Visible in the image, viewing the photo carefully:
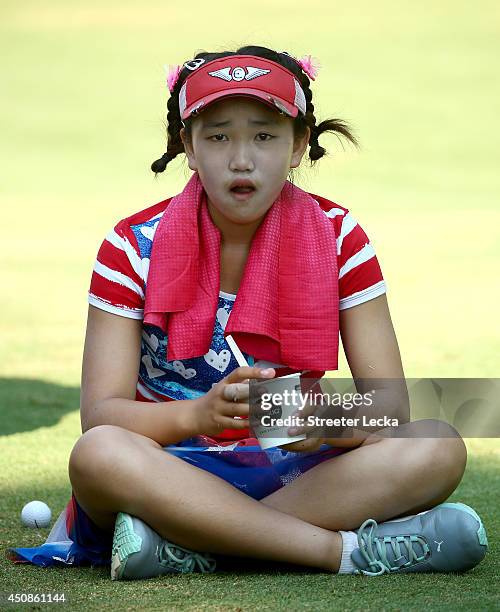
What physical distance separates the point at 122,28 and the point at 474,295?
701 centimetres

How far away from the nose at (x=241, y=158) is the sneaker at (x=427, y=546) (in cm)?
65

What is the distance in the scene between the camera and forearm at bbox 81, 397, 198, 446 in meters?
2.04

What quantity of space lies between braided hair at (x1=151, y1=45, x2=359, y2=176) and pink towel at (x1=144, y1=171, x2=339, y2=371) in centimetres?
17

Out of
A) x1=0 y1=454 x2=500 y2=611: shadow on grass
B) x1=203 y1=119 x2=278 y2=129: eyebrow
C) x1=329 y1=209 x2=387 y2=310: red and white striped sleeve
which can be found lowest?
x1=0 y1=454 x2=500 y2=611: shadow on grass

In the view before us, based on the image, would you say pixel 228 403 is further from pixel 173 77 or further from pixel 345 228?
pixel 173 77

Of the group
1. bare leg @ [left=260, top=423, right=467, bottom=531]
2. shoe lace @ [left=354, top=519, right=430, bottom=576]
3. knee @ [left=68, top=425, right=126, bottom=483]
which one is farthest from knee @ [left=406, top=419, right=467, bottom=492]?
knee @ [left=68, top=425, right=126, bottom=483]

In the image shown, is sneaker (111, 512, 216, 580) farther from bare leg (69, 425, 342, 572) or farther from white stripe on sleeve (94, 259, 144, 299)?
white stripe on sleeve (94, 259, 144, 299)

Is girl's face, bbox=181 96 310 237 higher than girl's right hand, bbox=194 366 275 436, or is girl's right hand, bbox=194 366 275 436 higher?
girl's face, bbox=181 96 310 237

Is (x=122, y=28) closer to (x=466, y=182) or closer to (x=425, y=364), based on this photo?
(x=466, y=182)

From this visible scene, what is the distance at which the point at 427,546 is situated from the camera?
79.1 inches

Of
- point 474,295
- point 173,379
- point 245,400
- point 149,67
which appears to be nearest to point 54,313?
point 474,295

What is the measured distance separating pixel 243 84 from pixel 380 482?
0.74 m

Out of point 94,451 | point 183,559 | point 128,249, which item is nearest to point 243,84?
point 128,249

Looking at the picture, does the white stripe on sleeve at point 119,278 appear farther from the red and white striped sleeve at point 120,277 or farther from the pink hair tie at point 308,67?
the pink hair tie at point 308,67
